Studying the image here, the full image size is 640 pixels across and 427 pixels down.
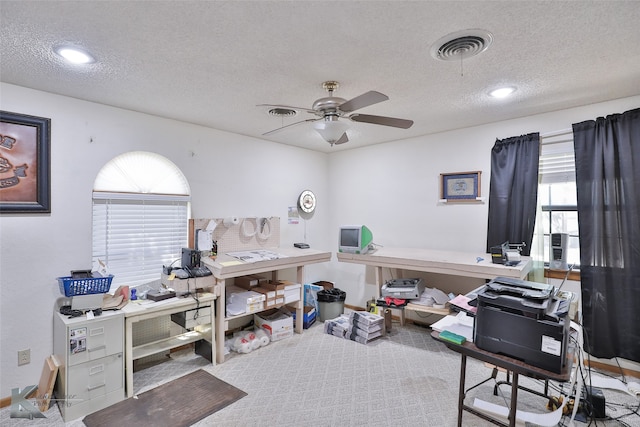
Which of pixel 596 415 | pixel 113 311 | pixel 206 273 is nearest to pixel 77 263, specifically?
pixel 113 311

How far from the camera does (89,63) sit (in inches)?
81.4

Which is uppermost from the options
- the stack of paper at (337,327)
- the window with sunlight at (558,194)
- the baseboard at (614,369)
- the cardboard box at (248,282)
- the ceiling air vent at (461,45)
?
the ceiling air vent at (461,45)

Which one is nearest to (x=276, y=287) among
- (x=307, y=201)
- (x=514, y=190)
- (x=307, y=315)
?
(x=307, y=315)

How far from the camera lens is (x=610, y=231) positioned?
273 centimetres

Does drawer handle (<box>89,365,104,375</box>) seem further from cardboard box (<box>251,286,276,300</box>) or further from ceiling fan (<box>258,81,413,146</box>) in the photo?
ceiling fan (<box>258,81,413,146</box>)

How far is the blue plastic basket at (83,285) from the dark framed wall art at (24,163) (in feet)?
2.10

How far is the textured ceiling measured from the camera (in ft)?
5.03

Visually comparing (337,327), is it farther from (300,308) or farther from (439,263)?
(439,263)

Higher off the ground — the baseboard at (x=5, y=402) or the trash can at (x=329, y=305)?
the trash can at (x=329, y=305)

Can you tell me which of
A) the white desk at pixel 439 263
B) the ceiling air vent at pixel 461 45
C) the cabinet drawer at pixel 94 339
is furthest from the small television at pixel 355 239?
the cabinet drawer at pixel 94 339

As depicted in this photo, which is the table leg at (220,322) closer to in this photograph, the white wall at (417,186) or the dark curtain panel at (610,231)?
the white wall at (417,186)

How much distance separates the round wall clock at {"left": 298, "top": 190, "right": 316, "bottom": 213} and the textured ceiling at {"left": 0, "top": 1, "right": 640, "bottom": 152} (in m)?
1.93

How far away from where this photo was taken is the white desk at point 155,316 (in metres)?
2.51

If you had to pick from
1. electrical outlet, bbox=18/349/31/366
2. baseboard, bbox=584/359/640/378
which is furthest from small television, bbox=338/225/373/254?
electrical outlet, bbox=18/349/31/366
